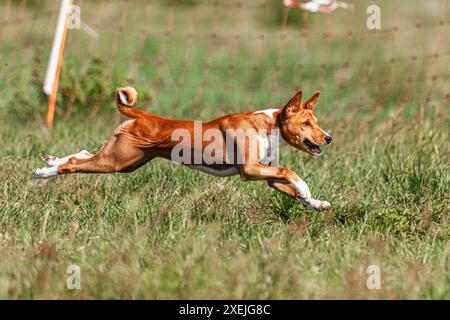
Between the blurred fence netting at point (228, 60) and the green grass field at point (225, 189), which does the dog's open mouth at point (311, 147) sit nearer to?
the green grass field at point (225, 189)

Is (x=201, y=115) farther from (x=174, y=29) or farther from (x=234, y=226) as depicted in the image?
(x=174, y=29)

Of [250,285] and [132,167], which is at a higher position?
[132,167]

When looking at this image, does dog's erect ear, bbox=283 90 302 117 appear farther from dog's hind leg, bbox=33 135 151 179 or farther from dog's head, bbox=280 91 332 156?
dog's hind leg, bbox=33 135 151 179

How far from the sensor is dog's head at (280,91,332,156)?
6.18 m

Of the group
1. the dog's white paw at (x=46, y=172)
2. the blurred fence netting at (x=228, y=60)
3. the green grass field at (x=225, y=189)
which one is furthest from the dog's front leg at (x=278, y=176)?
the blurred fence netting at (x=228, y=60)

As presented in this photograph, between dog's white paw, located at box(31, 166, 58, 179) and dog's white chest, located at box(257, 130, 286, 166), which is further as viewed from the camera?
dog's white paw, located at box(31, 166, 58, 179)

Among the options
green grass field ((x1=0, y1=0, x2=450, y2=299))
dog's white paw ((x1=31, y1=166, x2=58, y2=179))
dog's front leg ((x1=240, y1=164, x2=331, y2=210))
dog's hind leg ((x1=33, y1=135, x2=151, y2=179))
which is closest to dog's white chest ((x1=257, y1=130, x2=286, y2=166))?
dog's front leg ((x1=240, y1=164, x2=331, y2=210))

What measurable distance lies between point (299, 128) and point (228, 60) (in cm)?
682

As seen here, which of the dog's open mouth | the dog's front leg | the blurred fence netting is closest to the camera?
the dog's front leg

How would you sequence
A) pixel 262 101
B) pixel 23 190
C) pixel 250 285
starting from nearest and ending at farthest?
pixel 250 285 → pixel 23 190 → pixel 262 101

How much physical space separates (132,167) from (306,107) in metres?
1.08

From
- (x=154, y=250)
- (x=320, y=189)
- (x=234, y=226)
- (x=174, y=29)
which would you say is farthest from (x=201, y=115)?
(x=174, y=29)

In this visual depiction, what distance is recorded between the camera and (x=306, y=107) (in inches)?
249

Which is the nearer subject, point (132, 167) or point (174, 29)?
point (132, 167)
